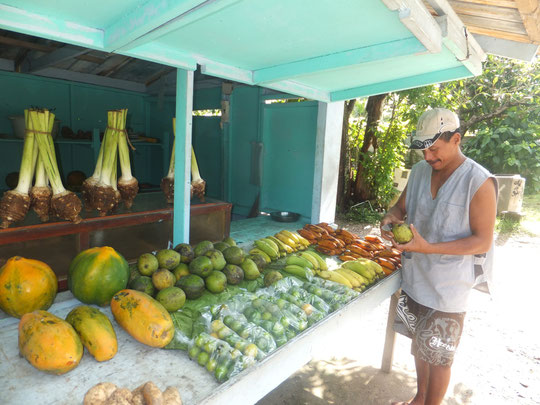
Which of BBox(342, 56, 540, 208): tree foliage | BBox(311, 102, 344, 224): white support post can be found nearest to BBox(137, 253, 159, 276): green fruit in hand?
BBox(311, 102, 344, 224): white support post

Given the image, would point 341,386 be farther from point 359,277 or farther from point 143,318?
point 143,318

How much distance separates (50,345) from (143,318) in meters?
0.39

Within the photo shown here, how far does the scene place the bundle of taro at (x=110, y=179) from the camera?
286 cm

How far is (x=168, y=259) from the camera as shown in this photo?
7.39ft

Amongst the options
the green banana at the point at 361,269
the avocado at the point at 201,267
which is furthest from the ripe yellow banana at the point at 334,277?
the avocado at the point at 201,267

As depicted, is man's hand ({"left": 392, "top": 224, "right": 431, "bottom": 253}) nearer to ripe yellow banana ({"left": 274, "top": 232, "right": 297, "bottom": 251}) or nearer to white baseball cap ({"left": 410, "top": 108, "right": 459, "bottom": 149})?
white baseball cap ({"left": 410, "top": 108, "right": 459, "bottom": 149})

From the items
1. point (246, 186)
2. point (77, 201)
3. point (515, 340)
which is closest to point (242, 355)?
point (77, 201)

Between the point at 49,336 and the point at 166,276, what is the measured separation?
0.73m

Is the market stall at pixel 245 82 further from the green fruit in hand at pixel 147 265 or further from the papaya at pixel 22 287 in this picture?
the green fruit in hand at pixel 147 265

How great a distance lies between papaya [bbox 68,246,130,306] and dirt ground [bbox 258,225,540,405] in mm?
1216

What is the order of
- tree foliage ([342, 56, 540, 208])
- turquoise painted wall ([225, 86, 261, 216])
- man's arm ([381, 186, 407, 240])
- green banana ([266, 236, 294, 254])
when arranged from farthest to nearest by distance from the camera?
1. tree foliage ([342, 56, 540, 208])
2. turquoise painted wall ([225, 86, 261, 216])
3. green banana ([266, 236, 294, 254])
4. man's arm ([381, 186, 407, 240])

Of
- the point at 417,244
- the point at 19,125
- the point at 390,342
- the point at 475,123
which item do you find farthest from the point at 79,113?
the point at 475,123

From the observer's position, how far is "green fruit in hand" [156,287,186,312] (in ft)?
6.34

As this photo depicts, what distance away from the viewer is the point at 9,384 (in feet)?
4.53
